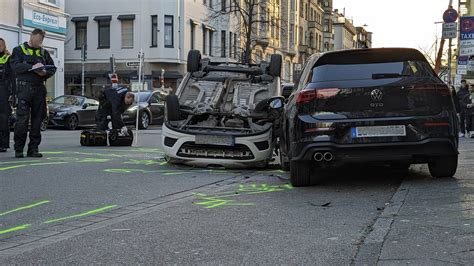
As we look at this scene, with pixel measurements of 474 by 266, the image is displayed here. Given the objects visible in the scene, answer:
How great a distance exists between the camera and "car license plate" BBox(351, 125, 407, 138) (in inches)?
263

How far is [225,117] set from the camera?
9.40 m

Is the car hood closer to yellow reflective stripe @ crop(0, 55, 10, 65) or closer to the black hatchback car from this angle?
yellow reflective stripe @ crop(0, 55, 10, 65)

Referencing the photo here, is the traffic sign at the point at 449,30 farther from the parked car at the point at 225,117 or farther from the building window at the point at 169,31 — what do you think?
the building window at the point at 169,31

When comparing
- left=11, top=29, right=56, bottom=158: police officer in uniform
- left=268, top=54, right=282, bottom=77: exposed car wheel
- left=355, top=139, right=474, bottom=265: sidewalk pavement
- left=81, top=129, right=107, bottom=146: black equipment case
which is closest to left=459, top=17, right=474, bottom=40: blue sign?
left=268, top=54, right=282, bottom=77: exposed car wheel

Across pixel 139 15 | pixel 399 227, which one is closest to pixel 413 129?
pixel 399 227

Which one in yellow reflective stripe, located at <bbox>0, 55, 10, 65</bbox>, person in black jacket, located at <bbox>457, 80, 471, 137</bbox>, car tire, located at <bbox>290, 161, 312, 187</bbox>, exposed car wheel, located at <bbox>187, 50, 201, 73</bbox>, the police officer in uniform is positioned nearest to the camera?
car tire, located at <bbox>290, 161, 312, 187</bbox>

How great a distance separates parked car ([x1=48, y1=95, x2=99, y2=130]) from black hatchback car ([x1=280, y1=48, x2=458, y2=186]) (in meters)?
15.5

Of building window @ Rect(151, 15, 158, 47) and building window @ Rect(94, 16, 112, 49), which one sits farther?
building window @ Rect(94, 16, 112, 49)

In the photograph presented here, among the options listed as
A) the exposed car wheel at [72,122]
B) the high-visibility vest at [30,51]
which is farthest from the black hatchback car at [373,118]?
the exposed car wheel at [72,122]

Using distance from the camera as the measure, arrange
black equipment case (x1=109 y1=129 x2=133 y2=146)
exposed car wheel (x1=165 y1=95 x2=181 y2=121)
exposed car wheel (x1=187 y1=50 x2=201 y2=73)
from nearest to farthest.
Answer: exposed car wheel (x1=165 y1=95 x2=181 y2=121) → exposed car wheel (x1=187 y1=50 x2=201 y2=73) → black equipment case (x1=109 y1=129 x2=133 y2=146)

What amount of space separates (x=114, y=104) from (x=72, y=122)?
9156 mm

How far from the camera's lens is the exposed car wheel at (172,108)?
30.3 ft

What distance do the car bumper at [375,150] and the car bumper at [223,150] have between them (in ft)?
6.97

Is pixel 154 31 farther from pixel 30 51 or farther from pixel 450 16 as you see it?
pixel 30 51
